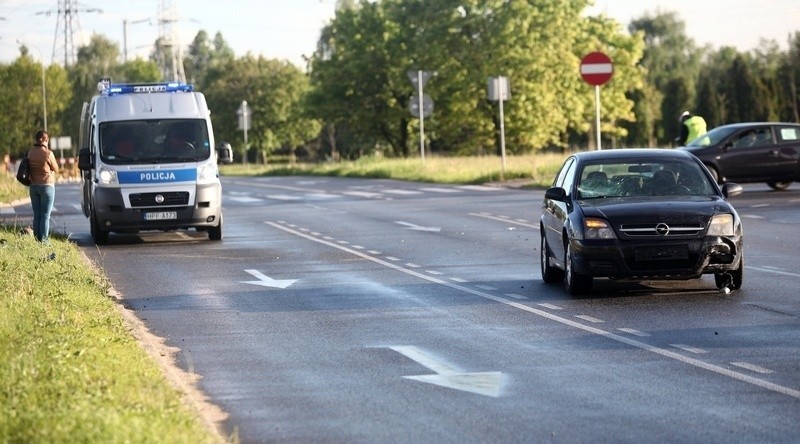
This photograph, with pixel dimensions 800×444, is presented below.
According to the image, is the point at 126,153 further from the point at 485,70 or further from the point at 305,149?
the point at 305,149

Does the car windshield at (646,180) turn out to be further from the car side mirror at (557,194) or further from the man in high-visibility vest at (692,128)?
the man in high-visibility vest at (692,128)

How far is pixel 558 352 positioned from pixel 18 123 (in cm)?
11103

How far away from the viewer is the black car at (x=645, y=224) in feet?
50.2

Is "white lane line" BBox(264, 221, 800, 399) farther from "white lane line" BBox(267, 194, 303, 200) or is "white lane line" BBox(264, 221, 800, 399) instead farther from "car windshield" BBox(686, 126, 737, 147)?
"white lane line" BBox(267, 194, 303, 200)

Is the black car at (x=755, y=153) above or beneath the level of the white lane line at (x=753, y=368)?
above

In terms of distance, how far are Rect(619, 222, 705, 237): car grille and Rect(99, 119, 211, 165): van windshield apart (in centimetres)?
1210

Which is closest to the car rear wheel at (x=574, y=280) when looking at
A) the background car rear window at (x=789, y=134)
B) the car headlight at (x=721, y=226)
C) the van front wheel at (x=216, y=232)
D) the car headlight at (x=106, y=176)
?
the car headlight at (x=721, y=226)

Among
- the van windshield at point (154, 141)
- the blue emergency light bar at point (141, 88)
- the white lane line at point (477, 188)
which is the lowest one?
the white lane line at point (477, 188)

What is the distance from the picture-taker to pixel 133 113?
2639 centimetres

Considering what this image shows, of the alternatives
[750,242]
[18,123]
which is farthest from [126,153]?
[18,123]

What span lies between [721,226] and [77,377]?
784 cm

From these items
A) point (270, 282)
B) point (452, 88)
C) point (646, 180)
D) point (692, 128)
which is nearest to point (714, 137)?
point (692, 128)

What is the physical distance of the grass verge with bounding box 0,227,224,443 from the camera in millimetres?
7504

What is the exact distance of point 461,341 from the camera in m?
12.5
